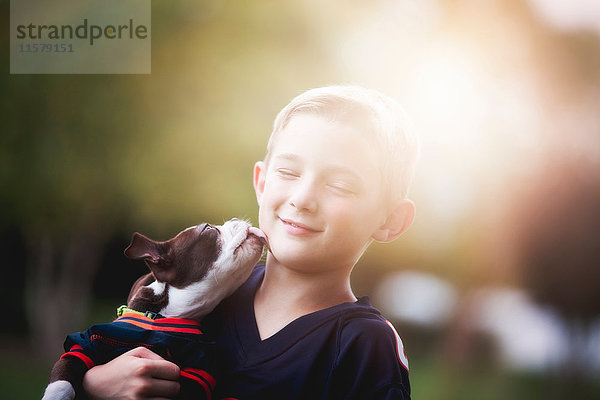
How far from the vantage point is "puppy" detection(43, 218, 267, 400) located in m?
0.93

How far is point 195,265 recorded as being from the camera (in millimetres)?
1018

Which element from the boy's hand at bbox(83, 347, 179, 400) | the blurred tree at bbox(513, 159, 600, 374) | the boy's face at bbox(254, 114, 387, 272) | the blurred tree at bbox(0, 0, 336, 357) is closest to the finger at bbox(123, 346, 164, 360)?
the boy's hand at bbox(83, 347, 179, 400)

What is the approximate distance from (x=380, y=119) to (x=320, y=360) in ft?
1.32

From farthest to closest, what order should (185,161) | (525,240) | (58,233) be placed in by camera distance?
(525,240) < (58,233) < (185,161)

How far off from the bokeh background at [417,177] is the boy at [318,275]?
1.45m

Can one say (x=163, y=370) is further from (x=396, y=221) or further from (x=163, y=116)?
(x=163, y=116)

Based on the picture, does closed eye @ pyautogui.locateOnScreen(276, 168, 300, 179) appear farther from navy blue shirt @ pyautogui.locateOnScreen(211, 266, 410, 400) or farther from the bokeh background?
the bokeh background

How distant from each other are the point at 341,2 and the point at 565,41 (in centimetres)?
132

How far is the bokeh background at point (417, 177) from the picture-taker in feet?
9.61

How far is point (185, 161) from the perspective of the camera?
114 inches

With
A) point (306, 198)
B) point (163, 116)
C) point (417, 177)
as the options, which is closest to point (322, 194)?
point (306, 198)

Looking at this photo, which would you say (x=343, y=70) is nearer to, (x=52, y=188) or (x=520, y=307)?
(x=52, y=188)

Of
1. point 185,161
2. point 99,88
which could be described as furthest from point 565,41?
point 99,88

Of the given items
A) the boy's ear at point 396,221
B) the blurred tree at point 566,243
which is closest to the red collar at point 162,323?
the boy's ear at point 396,221
